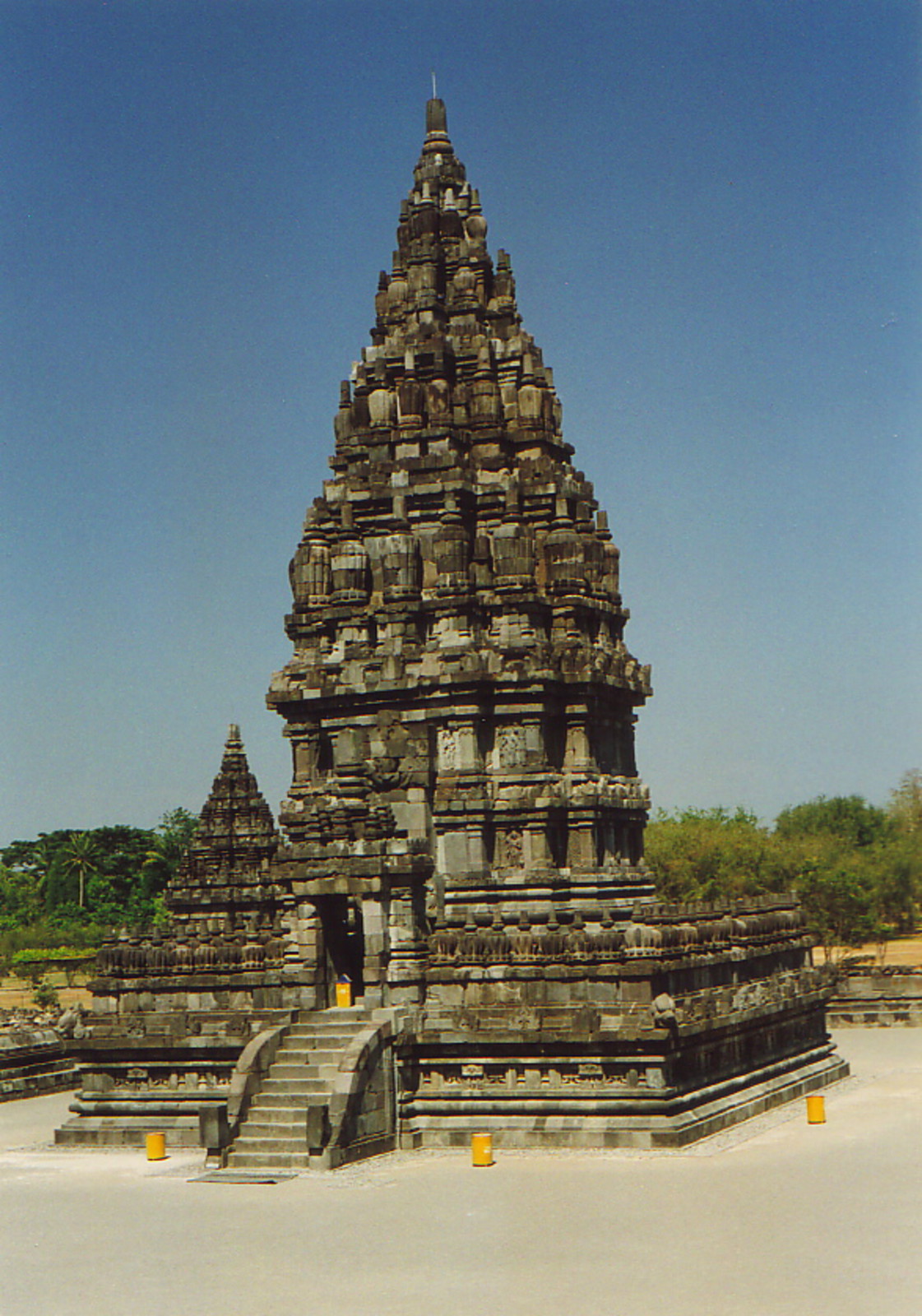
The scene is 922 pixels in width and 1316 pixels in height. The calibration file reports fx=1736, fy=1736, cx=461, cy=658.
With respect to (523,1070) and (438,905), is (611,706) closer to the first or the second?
(438,905)

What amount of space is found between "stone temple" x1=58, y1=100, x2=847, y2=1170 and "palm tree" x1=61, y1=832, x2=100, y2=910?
2590 inches

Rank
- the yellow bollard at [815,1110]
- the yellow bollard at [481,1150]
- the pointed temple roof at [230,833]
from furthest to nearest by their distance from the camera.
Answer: the pointed temple roof at [230,833], the yellow bollard at [815,1110], the yellow bollard at [481,1150]

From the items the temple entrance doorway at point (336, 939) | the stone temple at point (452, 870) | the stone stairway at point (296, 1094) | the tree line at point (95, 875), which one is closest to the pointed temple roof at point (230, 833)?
the stone temple at point (452, 870)

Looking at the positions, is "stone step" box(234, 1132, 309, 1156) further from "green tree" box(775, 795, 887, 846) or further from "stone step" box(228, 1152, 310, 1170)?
"green tree" box(775, 795, 887, 846)

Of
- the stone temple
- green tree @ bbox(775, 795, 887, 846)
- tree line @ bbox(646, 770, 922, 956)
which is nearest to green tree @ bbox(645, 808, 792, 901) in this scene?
tree line @ bbox(646, 770, 922, 956)

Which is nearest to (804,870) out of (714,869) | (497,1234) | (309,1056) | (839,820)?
(714,869)

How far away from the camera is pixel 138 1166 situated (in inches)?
1115

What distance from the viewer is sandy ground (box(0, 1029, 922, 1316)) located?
60.1ft

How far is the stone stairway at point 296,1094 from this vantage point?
88.0 ft

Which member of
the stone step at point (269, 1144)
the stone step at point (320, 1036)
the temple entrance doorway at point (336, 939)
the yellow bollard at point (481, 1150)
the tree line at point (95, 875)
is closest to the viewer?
the yellow bollard at point (481, 1150)

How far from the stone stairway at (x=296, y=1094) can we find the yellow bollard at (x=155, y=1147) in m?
1.90

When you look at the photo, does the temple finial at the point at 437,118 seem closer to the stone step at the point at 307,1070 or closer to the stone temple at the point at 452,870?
the stone temple at the point at 452,870

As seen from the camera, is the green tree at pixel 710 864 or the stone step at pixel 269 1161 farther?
the green tree at pixel 710 864

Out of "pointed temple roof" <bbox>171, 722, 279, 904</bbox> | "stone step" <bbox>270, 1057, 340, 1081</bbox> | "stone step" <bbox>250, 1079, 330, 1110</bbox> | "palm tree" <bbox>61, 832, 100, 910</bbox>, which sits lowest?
"stone step" <bbox>250, 1079, 330, 1110</bbox>
